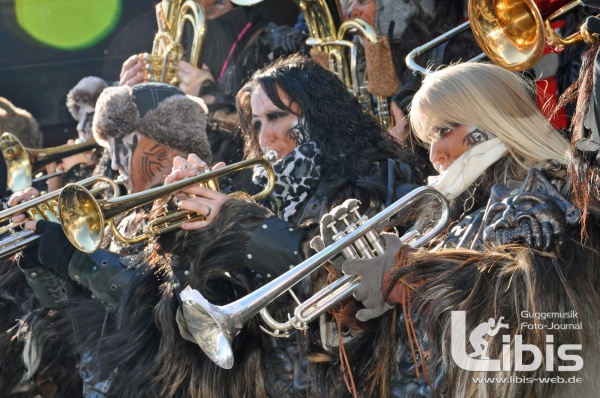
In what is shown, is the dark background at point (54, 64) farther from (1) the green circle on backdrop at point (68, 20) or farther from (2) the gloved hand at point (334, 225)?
(2) the gloved hand at point (334, 225)

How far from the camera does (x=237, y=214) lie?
4.86m

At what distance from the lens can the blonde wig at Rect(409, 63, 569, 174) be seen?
4.38 metres

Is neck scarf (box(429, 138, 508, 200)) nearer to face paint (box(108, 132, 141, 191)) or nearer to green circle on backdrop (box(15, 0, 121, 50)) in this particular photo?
face paint (box(108, 132, 141, 191))

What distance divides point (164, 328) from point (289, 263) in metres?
0.68

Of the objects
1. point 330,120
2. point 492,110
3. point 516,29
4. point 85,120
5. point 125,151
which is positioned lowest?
point 85,120

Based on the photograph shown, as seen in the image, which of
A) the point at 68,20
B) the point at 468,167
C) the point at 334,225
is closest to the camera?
the point at 334,225

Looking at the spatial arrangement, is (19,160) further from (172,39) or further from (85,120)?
(172,39)

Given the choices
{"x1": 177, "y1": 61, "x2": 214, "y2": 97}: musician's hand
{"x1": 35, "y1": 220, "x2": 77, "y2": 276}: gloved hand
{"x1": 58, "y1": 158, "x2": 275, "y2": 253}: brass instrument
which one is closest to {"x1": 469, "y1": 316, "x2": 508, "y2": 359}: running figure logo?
{"x1": 58, "y1": 158, "x2": 275, "y2": 253}: brass instrument

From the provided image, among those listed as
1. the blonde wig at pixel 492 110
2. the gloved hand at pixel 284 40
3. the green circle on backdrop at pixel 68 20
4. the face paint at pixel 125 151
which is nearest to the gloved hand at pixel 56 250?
the face paint at pixel 125 151

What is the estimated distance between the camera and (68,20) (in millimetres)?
9344

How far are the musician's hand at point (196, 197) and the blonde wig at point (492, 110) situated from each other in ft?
2.94

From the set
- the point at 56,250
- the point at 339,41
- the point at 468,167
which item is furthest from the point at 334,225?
the point at 339,41

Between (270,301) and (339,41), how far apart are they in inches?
111

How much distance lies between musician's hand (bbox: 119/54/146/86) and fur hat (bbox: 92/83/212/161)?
2.32 ft
